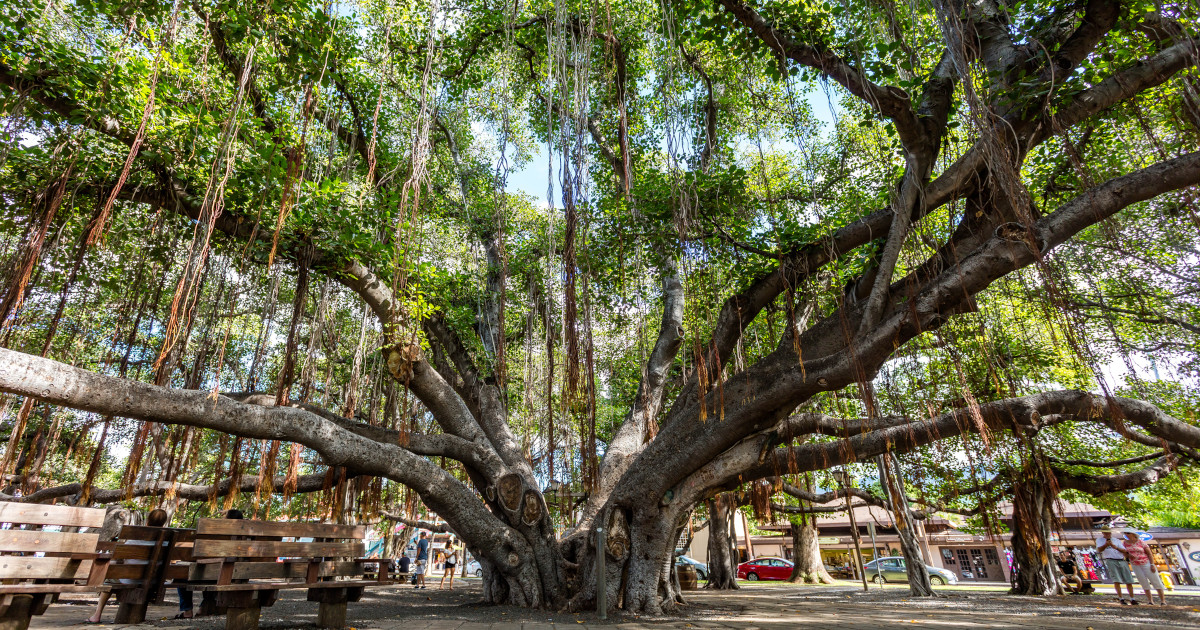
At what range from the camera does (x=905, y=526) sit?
740 centimetres

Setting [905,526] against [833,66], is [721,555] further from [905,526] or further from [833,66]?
[833,66]

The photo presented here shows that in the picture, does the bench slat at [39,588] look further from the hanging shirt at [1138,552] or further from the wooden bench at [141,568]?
the hanging shirt at [1138,552]

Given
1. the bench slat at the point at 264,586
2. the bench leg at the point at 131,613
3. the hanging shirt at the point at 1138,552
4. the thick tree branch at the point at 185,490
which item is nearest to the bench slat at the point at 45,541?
the bench slat at the point at 264,586

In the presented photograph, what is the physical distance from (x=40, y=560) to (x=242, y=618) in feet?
3.45

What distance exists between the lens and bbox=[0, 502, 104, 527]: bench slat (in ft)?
9.06

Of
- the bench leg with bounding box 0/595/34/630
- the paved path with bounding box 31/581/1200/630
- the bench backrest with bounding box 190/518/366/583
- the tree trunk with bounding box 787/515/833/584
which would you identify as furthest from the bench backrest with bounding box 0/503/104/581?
the tree trunk with bounding box 787/515/833/584

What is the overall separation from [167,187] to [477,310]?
12.8 ft

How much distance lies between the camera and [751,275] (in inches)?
215

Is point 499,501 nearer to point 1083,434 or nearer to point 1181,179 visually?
point 1181,179

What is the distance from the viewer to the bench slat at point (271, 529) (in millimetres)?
3100

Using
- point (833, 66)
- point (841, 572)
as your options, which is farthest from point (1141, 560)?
point (841, 572)

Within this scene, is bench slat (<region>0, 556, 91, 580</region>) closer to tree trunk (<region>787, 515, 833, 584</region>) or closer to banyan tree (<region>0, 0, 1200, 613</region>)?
banyan tree (<region>0, 0, 1200, 613</region>)

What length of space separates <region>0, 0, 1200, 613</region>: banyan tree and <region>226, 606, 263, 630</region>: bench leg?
4.32 feet

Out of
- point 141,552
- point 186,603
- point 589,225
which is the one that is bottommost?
point 186,603
